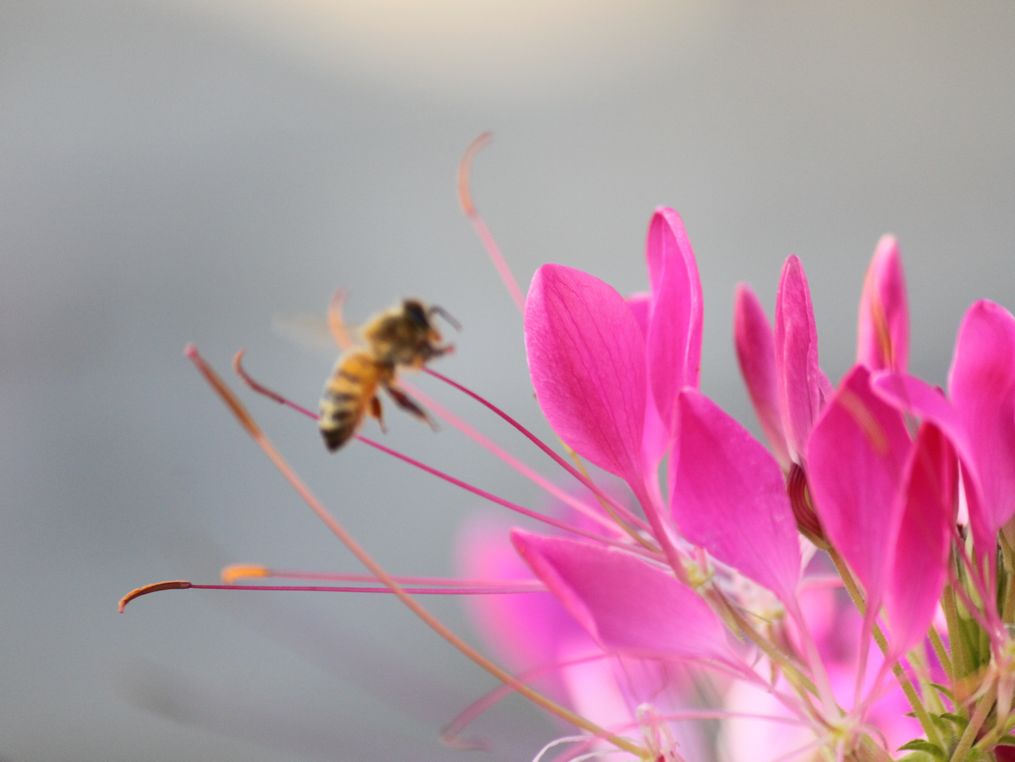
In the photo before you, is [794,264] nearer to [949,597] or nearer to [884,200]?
[949,597]

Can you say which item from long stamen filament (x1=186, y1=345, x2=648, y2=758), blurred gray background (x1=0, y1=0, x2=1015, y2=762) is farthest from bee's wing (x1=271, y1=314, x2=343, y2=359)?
blurred gray background (x1=0, y1=0, x2=1015, y2=762)

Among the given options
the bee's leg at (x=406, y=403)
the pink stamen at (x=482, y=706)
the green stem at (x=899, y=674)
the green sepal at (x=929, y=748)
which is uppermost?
the bee's leg at (x=406, y=403)

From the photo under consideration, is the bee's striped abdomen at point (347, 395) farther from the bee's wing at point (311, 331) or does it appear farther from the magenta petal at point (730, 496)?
the magenta petal at point (730, 496)

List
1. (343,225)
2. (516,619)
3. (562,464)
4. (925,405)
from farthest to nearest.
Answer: (343,225), (516,619), (562,464), (925,405)

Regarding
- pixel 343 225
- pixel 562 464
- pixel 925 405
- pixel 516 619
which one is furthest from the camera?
pixel 343 225

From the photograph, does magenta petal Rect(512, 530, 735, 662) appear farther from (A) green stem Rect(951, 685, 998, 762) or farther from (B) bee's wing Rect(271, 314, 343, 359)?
(B) bee's wing Rect(271, 314, 343, 359)

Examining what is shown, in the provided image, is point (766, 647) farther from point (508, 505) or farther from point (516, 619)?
point (516, 619)

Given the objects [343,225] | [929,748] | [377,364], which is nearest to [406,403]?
[377,364]

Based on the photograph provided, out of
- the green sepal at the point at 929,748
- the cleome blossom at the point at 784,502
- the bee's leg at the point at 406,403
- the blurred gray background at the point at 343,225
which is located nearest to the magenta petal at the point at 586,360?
the cleome blossom at the point at 784,502
